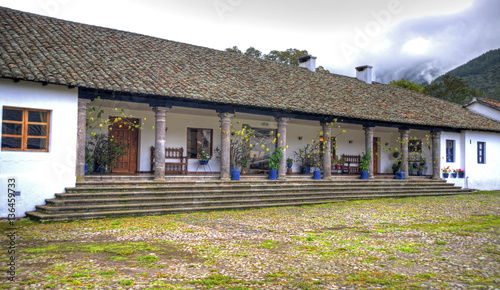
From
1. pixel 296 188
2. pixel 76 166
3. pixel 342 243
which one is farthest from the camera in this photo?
pixel 296 188

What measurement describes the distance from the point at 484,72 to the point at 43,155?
60.8 m

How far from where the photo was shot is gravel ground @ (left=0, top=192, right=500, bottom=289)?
212 inches

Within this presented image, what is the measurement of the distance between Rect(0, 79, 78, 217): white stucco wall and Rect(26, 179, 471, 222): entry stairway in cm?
38

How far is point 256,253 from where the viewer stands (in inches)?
277

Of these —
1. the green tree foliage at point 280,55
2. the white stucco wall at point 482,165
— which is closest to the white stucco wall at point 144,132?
the white stucco wall at point 482,165

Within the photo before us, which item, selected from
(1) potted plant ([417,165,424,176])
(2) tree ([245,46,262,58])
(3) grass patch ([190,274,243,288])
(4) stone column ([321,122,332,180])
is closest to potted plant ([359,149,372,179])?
(4) stone column ([321,122,332,180])

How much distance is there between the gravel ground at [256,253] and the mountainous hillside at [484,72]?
4682cm

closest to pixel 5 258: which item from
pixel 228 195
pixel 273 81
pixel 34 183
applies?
pixel 34 183

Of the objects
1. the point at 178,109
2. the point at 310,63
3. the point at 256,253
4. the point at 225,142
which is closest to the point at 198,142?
the point at 178,109

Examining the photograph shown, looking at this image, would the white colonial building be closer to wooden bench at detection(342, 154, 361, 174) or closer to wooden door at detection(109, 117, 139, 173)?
wooden door at detection(109, 117, 139, 173)

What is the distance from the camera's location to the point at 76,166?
460 inches

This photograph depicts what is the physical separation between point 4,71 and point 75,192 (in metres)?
3.63

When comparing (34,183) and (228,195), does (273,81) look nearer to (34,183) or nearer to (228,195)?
(228,195)

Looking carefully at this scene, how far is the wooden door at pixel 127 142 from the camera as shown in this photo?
51.6 ft
